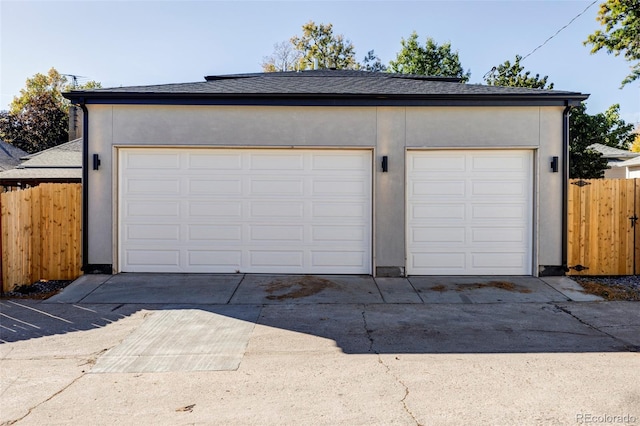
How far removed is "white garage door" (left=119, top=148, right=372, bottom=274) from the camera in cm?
845

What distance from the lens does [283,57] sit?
31766 mm

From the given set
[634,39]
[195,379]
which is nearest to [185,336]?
[195,379]

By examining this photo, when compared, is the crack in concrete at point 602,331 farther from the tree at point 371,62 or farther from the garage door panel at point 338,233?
the tree at point 371,62

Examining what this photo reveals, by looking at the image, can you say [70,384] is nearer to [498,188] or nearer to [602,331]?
[602,331]

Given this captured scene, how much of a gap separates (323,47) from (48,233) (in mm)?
→ 26398

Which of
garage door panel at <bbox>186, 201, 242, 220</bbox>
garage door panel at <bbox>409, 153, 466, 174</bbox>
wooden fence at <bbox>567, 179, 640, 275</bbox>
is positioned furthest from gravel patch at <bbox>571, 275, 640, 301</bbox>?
garage door panel at <bbox>186, 201, 242, 220</bbox>

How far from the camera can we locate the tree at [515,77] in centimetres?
2020

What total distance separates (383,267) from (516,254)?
261 cm

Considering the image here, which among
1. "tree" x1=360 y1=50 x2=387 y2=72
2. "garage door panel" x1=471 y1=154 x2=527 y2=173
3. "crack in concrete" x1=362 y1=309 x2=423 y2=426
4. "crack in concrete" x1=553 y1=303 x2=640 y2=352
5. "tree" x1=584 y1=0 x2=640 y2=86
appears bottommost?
"crack in concrete" x1=362 y1=309 x2=423 y2=426

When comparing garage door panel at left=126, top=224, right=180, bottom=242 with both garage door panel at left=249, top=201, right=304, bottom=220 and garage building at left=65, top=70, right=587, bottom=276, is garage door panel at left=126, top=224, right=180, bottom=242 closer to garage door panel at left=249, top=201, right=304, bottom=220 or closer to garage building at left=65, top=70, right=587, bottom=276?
garage building at left=65, top=70, right=587, bottom=276

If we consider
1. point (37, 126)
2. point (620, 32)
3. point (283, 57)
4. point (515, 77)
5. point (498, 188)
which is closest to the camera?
point (498, 188)

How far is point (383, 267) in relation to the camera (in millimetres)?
8352

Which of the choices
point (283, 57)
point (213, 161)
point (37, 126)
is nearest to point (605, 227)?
point (213, 161)

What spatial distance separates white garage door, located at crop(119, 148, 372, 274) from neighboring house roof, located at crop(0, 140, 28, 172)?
42.9 feet
